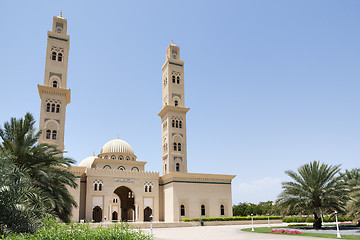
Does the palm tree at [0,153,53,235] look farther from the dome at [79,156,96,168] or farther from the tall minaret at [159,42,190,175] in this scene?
the dome at [79,156,96,168]

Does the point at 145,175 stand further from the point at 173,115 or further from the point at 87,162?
the point at 87,162

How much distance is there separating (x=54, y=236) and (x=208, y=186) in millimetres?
31407

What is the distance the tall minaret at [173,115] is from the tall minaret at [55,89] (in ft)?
42.2

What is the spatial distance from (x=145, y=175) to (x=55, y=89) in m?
14.7

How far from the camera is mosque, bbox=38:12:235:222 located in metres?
34.7

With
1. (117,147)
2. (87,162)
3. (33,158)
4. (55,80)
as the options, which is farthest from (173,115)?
(33,158)

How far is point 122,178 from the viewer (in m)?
36.6

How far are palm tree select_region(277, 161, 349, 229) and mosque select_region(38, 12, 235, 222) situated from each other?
15.6m

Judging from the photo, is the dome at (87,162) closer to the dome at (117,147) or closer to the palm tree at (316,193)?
the dome at (117,147)

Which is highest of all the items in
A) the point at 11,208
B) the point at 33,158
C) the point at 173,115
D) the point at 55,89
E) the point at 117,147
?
the point at 55,89

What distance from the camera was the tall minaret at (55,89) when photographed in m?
34.5

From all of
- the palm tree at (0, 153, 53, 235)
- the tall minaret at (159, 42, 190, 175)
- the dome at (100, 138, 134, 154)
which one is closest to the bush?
the palm tree at (0, 153, 53, 235)

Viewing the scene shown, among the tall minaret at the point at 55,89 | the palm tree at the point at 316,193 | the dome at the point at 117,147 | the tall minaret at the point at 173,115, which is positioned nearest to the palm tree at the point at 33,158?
the palm tree at the point at 316,193

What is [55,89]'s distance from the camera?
35469mm
